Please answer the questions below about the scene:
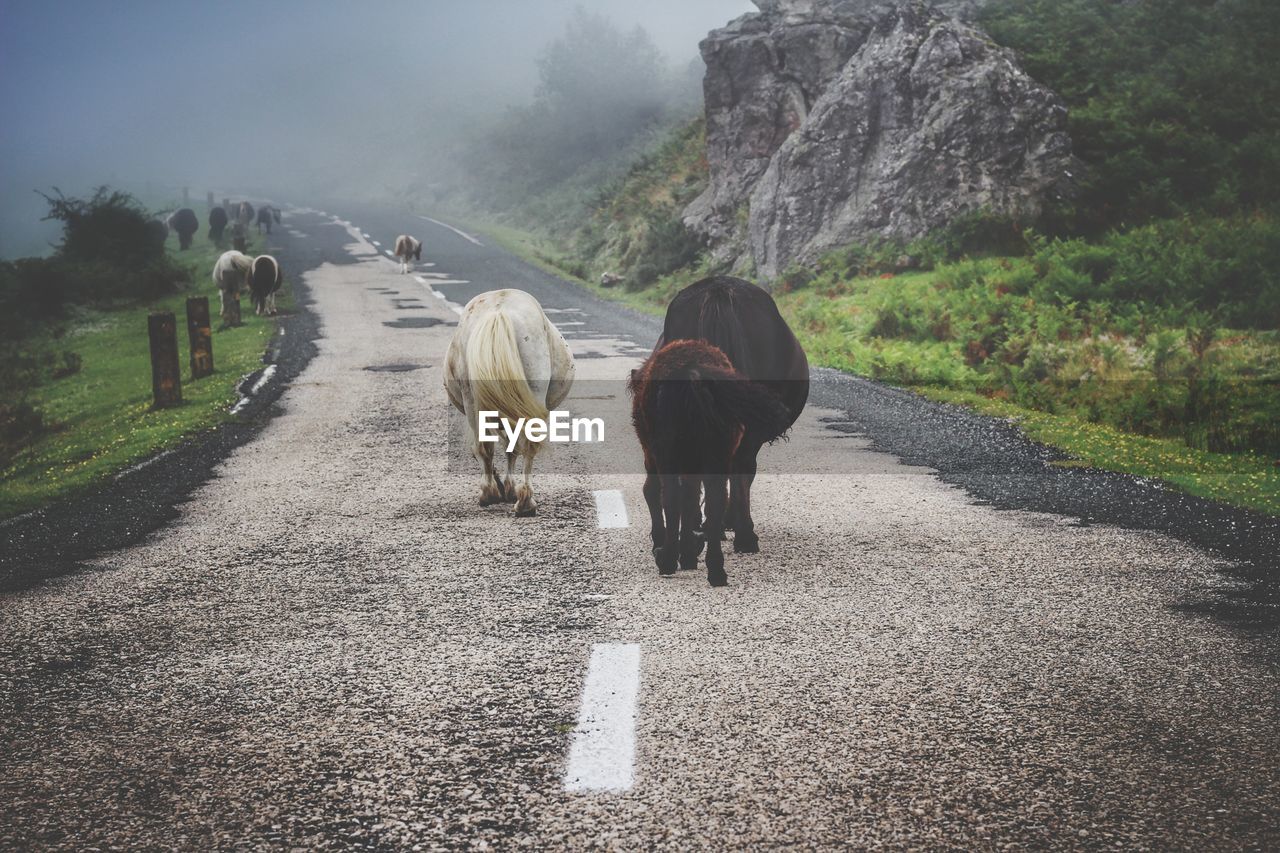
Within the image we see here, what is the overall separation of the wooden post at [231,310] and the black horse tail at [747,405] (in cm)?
1930

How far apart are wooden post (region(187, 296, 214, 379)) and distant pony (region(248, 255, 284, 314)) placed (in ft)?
22.8

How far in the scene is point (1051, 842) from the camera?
10.2ft

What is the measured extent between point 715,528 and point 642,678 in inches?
53.4

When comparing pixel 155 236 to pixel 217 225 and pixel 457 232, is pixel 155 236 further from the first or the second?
pixel 457 232

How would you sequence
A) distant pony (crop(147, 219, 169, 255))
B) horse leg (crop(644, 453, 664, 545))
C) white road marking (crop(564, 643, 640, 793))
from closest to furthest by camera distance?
white road marking (crop(564, 643, 640, 793)) → horse leg (crop(644, 453, 664, 545)) → distant pony (crop(147, 219, 169, 255))

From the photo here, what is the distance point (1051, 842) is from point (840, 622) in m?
2.01

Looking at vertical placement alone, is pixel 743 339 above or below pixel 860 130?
below

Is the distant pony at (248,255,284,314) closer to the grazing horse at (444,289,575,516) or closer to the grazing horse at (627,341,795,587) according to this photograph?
the grazing horse at (444,289,575,516)

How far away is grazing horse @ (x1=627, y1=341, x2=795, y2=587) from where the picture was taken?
17.2 feet

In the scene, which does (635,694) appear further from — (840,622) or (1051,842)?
(1051,842)

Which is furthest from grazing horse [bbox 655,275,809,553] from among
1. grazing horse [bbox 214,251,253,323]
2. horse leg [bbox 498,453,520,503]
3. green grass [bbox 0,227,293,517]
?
grazing horse [bbox 214,251,253,323]

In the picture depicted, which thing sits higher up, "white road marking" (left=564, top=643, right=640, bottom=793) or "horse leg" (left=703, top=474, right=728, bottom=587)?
"horse leg" (left=703, top=474, right=728, bottom=587)

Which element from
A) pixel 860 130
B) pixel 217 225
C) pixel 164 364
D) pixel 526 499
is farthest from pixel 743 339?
pixel 217 225

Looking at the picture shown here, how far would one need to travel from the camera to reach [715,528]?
220 inches
